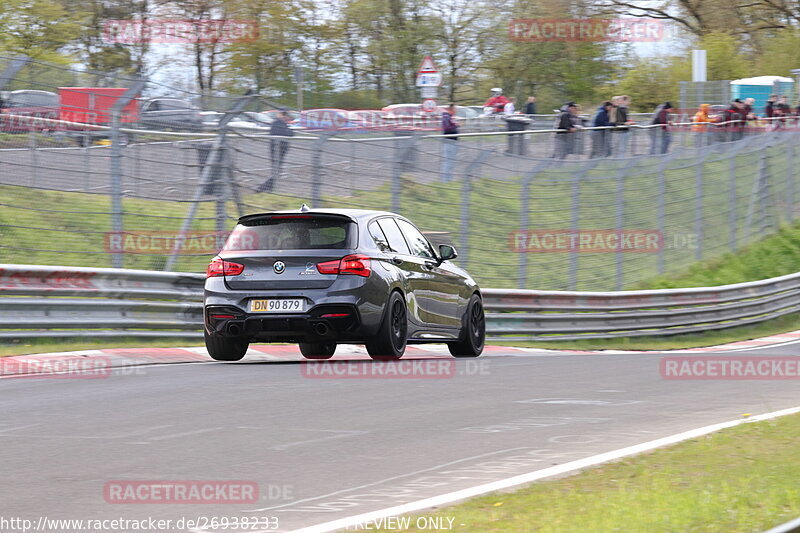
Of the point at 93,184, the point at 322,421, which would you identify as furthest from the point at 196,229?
the point at 322,421

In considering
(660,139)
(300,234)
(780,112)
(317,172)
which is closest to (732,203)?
(660,139)

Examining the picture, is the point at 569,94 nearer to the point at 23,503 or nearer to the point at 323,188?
the point at 323,188

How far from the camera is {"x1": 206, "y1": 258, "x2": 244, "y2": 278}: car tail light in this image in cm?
1177

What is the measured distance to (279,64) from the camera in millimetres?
55219

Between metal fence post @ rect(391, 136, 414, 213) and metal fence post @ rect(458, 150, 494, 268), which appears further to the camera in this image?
metal fence post @ rect(458, 150, 494, 268)

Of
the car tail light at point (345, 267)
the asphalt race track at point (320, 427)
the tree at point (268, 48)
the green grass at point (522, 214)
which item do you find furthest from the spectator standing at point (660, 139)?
the tree at point (268, 48)

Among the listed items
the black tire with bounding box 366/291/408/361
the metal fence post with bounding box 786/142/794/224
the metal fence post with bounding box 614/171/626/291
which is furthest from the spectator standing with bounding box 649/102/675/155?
the black tire with bounding box 366/291/408/361

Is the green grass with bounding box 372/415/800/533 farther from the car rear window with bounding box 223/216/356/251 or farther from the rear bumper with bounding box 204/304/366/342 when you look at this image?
the car rear window with bounding box 223/216/356/251

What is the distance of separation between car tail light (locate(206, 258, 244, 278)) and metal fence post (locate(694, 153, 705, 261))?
Answer: 15679 millimetres

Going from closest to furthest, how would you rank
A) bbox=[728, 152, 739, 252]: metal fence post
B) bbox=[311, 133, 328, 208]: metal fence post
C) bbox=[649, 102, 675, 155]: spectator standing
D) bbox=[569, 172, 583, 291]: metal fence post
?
bbox=[311, 133, 328, 208]: metal fence post, bbox=[569, 172, 583, 291]: metal fence post, bbox=[649, 102, 675, 155]: spectator standing, bbox=[728, 152, 739, 252]: metal fence post

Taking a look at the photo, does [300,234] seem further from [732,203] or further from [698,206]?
[732,203]

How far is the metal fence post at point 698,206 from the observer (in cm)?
2567

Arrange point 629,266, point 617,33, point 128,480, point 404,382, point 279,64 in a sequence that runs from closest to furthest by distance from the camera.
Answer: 1. point 128,480
2. point 404,382
3. point 629,266
4. point 279,64
5. point 617,33

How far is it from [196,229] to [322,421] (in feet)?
22.6
